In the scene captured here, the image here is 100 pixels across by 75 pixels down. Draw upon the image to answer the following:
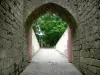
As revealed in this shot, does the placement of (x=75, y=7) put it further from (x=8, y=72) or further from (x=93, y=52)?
(x=8, y=72)

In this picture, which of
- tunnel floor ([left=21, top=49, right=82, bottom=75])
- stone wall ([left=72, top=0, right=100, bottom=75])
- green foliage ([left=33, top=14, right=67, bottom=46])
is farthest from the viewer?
green foliage ([left=33, top=14, right=67, bottom=46])

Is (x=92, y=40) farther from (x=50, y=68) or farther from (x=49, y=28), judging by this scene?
(x=49, y=28)

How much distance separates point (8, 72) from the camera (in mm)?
4602

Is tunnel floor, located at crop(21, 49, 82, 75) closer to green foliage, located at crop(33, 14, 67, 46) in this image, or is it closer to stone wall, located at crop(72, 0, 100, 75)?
stone wall, located at crop(72, 0, 100, 75)

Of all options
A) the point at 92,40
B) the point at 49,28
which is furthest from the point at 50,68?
the point at 49,28

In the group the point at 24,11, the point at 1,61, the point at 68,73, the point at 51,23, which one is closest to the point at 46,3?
the point at 24,11

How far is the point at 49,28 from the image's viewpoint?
2848 centimetres

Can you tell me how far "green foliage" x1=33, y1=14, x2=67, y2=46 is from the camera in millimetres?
27628

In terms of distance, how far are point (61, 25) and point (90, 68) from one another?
20.7 metres

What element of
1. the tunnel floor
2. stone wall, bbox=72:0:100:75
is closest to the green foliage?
the tunnel floor

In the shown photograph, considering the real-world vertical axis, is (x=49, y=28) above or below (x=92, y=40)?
above

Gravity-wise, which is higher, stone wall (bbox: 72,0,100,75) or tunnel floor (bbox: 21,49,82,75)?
stone wall (bbox: 72,0,100,75)

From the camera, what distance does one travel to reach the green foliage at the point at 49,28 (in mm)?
27628

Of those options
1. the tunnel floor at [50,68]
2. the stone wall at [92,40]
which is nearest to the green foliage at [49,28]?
the tunnel floor at [50,68]
